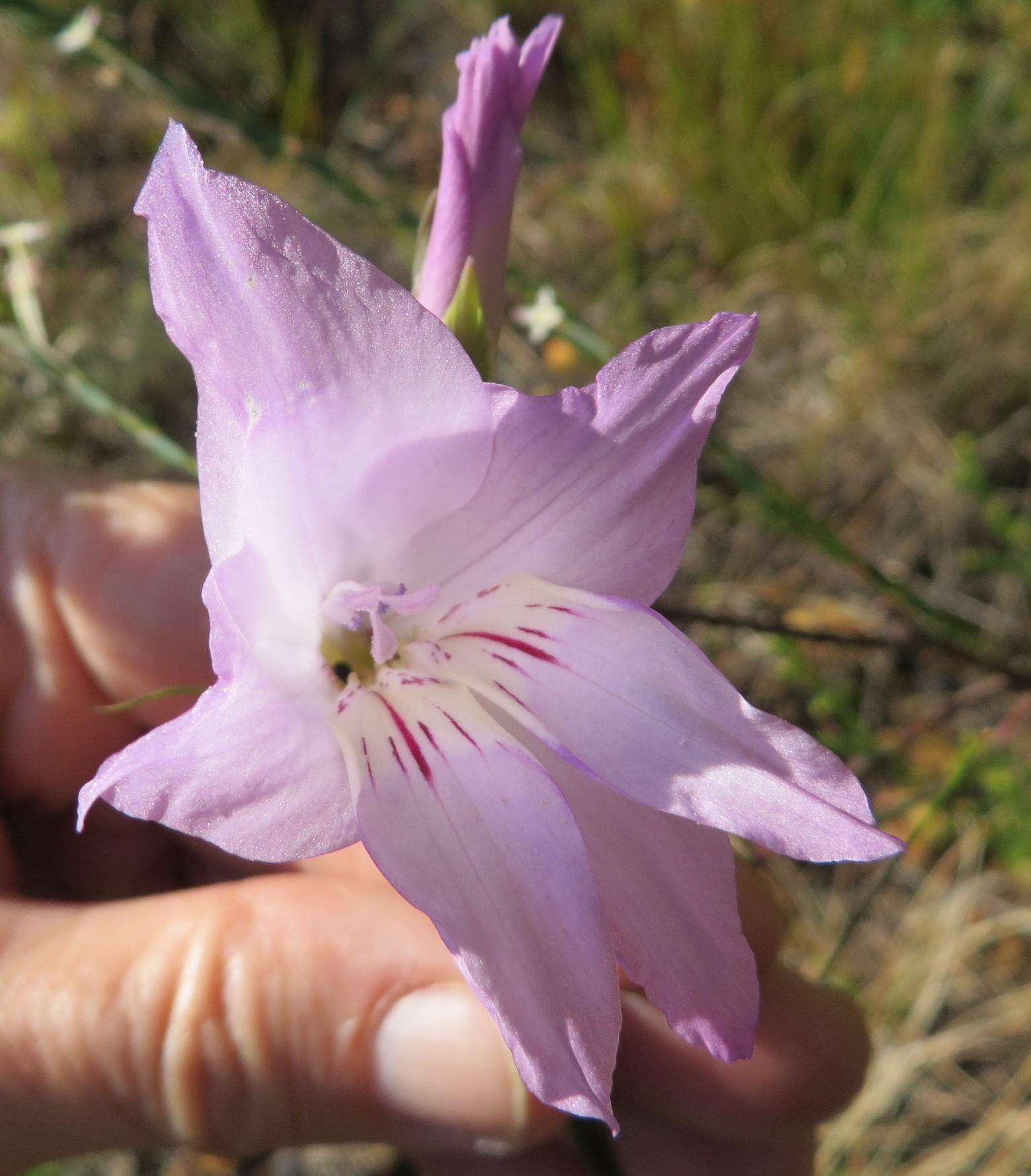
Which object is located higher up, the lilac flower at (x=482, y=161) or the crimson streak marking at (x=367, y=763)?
the lilac flower at (x=482, y=161)

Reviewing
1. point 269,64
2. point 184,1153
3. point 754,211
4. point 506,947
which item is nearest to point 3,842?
point 506,947

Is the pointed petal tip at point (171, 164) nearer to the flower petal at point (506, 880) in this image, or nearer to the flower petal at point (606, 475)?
the flower petal at point (606, 475)

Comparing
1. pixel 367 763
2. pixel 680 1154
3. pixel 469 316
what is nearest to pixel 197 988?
pixel 367 763

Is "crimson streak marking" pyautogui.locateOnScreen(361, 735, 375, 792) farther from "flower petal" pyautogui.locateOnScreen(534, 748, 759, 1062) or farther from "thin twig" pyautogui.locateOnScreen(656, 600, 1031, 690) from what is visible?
"thin twig" pyautogui.locateOnScreen(656, 600, 1031, 690)

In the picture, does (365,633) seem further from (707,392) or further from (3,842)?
(3,842)

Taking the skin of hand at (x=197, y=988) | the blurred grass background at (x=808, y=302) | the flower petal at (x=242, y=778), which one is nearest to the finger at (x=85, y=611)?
the skin of hand at (x=197, y=988)

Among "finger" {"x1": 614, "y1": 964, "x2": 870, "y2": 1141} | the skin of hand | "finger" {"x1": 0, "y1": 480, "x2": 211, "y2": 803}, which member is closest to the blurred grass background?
"finger" {"x1": 0, "y1": 480, "x2": 211, "y2": 803}

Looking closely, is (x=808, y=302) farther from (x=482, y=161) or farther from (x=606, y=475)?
(x=606, y=475)
